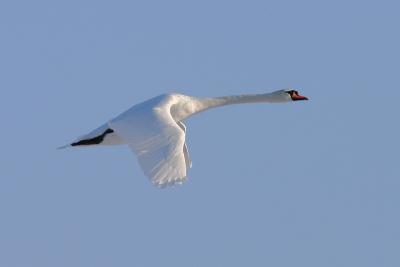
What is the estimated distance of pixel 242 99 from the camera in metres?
35.9

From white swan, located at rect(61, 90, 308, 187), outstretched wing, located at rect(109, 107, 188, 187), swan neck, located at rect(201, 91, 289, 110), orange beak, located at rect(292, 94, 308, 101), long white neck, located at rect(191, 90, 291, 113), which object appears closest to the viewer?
outstretched wing, located at rect(109, 107, 188, 187)

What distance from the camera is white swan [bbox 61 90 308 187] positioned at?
25562 mm

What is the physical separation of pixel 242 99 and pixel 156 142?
29.1 ft

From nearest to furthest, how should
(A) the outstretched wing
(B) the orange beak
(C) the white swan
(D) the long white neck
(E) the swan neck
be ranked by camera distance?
1. (A) the outstretched wing
2. (C) the white swan
3. (D) the long white neck
4. (E) the swan neck
5. (B) the orange beak

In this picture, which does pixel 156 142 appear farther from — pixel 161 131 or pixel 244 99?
pixel 244 99

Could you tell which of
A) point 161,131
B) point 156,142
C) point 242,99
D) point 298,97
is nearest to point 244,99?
point 242,99

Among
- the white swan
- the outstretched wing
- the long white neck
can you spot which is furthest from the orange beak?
the outstretched wing

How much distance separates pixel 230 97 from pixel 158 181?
35.3ft

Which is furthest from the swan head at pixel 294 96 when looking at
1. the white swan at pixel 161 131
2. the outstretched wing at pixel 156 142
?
the outstretched wing at pixel 156 142

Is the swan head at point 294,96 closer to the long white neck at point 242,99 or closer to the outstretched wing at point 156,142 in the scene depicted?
the long white neck at point 242,99

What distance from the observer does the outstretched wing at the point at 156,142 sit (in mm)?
25297

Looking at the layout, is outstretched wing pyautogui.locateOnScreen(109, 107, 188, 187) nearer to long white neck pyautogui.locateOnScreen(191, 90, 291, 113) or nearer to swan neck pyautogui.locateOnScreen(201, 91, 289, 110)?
long white neck pyautogui.locateOnScreen(191, 90, 291, 113)

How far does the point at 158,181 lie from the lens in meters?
24.9

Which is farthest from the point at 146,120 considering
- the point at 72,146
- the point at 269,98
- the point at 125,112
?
the point at 269,98
